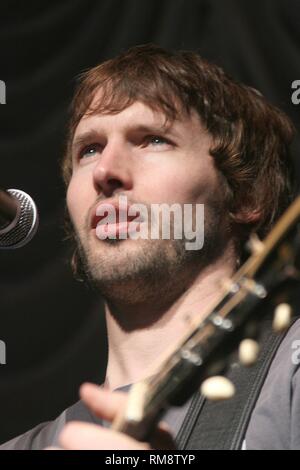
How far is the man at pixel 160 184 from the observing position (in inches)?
50.2

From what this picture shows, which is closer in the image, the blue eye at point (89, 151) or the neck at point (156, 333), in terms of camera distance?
the neck at point (156, 333)

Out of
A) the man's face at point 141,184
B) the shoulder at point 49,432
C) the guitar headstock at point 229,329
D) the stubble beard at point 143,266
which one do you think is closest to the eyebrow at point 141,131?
the man's face at point 141,184

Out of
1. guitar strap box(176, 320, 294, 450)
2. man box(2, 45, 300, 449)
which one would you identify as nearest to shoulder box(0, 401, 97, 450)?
man box(2, 45, 300, 449)

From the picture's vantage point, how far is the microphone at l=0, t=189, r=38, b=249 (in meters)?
1.00

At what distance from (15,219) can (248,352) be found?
Result: 1.58ft

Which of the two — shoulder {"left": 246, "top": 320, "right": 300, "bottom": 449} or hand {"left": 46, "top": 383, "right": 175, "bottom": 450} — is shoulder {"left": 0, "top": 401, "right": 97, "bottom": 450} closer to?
shoulder {"left": 246, "top": 320, "right": 300, "bottom": 449}

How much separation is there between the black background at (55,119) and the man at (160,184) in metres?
0.20

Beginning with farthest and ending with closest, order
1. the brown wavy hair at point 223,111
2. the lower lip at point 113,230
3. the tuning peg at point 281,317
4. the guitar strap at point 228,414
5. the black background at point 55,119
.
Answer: the black background at point 55,119 < the brown wavy hair at point 223,111 < the lower lip at point 113,230 < the guitar strap at point 228,414 < the tuning peg at point 281,317

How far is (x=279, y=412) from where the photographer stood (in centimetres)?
99

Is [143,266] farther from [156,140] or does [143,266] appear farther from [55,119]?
[55,119]

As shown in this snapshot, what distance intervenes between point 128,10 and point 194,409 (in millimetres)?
1060

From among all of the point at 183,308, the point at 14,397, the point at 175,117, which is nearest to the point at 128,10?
the point at 175,117

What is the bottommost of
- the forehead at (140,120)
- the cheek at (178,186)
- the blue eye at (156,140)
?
the cheek at (178,186)

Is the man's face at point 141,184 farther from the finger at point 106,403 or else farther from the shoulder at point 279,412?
the finger at point 106,403
